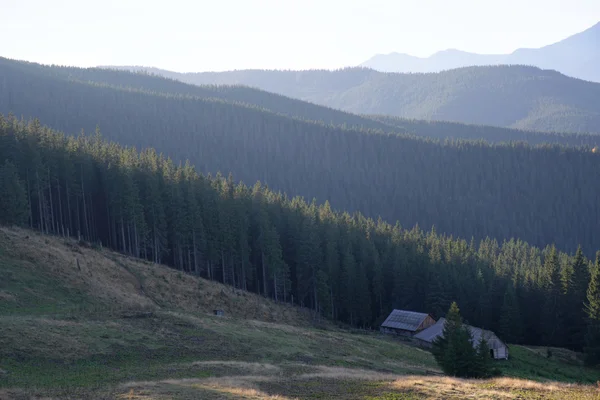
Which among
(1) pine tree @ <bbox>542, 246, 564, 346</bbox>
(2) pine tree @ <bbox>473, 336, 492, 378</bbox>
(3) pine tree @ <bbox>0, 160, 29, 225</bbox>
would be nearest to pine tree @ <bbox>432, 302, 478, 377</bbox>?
(2) pine tree @ <bbox>473, 336, 492, 378</bbox>

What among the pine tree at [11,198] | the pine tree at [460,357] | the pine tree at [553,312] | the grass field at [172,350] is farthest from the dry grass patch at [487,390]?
the pine tree at [11,198]

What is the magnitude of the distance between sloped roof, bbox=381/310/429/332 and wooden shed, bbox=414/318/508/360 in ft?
5.90

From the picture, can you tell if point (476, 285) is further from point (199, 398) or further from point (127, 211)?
point (199, 398)

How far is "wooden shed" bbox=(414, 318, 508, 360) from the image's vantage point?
60.2 m

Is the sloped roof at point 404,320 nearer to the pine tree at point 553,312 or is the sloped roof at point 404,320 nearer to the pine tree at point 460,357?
the pine tree at point 553,312

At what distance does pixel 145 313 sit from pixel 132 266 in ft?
60.7

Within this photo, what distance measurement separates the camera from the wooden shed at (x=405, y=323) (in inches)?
2862

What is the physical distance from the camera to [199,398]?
2470cm

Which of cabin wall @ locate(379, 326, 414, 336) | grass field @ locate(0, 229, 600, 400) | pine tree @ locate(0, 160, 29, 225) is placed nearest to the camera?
grass field @ locate(0, 229, 600, 400)

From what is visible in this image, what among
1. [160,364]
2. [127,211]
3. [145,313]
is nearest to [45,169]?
[127,211]

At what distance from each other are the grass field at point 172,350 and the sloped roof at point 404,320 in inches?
275

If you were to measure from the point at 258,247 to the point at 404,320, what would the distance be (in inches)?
945

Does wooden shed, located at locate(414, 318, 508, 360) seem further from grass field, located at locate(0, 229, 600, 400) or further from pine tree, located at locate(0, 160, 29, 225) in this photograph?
pine tree, located at locate(0, 160, 29, 225)

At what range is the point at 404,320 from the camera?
75188mm
